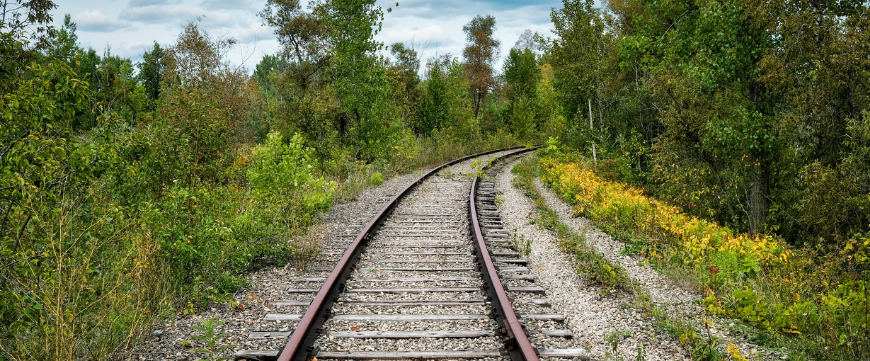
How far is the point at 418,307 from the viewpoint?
194 inches

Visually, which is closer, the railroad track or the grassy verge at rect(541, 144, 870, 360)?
the railroad track

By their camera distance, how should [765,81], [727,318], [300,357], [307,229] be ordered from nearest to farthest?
1. [300,357]
2. [727,318]
3. [307,229]
4. [765,81]

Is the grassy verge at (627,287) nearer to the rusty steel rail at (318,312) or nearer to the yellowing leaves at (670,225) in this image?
the yellowing leaves at (670,225)

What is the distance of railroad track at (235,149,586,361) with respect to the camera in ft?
12.9

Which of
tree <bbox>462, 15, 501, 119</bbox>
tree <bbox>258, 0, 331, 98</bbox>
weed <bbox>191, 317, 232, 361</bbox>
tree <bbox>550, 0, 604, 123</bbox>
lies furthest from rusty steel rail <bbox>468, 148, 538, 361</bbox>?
tree <bbox>462, 15, 501, 119</bbox>

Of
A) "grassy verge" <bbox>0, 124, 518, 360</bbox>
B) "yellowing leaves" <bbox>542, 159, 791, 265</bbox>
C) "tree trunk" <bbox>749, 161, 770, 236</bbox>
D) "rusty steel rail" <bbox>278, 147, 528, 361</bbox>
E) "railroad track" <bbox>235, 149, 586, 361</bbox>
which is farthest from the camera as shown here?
"tree trunk" <bbox>749, 161, 770, 236</bbox>

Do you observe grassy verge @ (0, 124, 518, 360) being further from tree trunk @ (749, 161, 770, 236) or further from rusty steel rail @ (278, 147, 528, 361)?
tree trunk @ (749, 161, 770, 236)

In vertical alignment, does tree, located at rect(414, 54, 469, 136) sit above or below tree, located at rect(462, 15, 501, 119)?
below

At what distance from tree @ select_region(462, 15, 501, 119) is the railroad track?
36.7 meters

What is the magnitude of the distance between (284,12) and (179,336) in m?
32.9

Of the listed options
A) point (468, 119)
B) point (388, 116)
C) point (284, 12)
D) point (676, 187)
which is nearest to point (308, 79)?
point (284, 12)

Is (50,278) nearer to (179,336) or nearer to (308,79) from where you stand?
(179,336)

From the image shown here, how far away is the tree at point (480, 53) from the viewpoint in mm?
43406

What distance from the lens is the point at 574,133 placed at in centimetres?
1966
